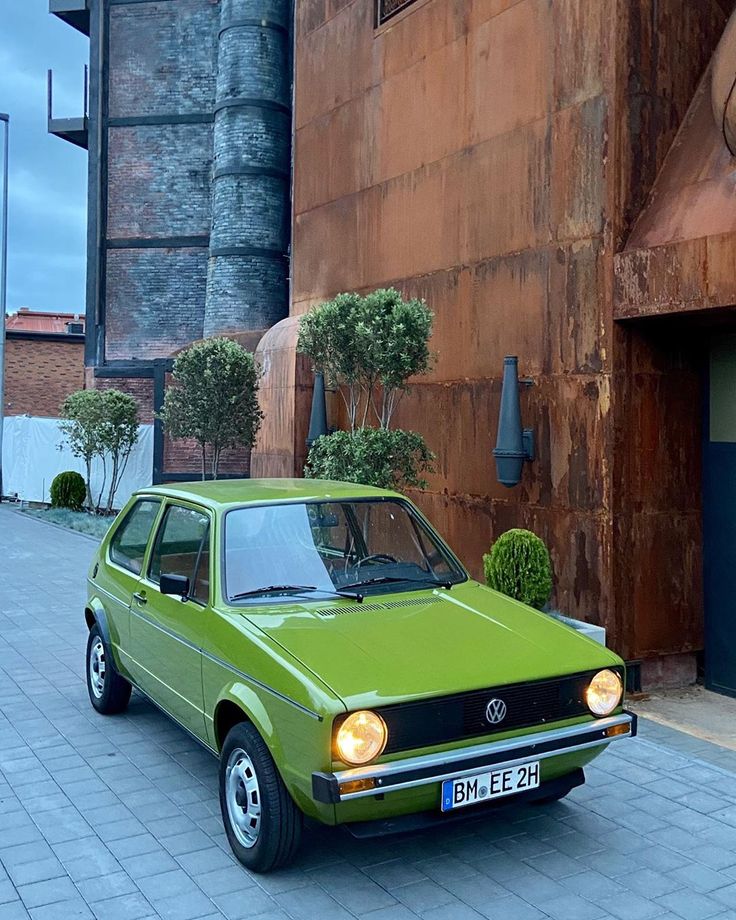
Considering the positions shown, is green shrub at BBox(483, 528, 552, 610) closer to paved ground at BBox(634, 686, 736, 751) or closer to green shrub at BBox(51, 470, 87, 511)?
paved ground at BBox(634, 686, 736, 751)

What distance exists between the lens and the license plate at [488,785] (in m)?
3.80

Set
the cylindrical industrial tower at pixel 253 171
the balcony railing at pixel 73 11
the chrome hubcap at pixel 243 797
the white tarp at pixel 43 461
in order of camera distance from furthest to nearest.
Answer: the balcony railing at pixel 73 11, the cylindrical industrial tower at pixel 253 171, the white tarp at pixel 43 461, the chrome hubcap at pixel 243 797

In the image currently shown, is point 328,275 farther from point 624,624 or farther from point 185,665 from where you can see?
point 185,665

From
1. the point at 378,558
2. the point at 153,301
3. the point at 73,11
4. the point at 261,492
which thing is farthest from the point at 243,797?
the point at 73,11

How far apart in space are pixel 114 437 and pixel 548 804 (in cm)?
1685

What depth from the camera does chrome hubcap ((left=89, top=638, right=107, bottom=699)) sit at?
645cm

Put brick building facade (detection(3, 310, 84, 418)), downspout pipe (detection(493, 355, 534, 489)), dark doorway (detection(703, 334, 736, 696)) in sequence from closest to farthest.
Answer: dark doorway (detection(703, 334, 736, 696))
downspout pipe (detection(493, 355, 534, 489))
brick building facade (detection(3, 310, 84, 418))

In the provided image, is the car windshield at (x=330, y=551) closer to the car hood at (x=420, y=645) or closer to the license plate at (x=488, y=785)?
the car hood at (x=420, y=645)

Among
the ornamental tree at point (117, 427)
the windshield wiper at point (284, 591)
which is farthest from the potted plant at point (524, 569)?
the ornamental tree at point (117, 427)

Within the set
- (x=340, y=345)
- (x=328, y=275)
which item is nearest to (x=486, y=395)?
(x=340, y=345)

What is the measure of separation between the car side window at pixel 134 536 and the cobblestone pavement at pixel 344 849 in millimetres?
1137

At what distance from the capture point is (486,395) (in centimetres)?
927

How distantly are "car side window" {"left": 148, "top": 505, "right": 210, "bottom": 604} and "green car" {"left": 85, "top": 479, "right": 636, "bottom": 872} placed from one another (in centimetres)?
2

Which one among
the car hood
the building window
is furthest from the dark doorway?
the building window
